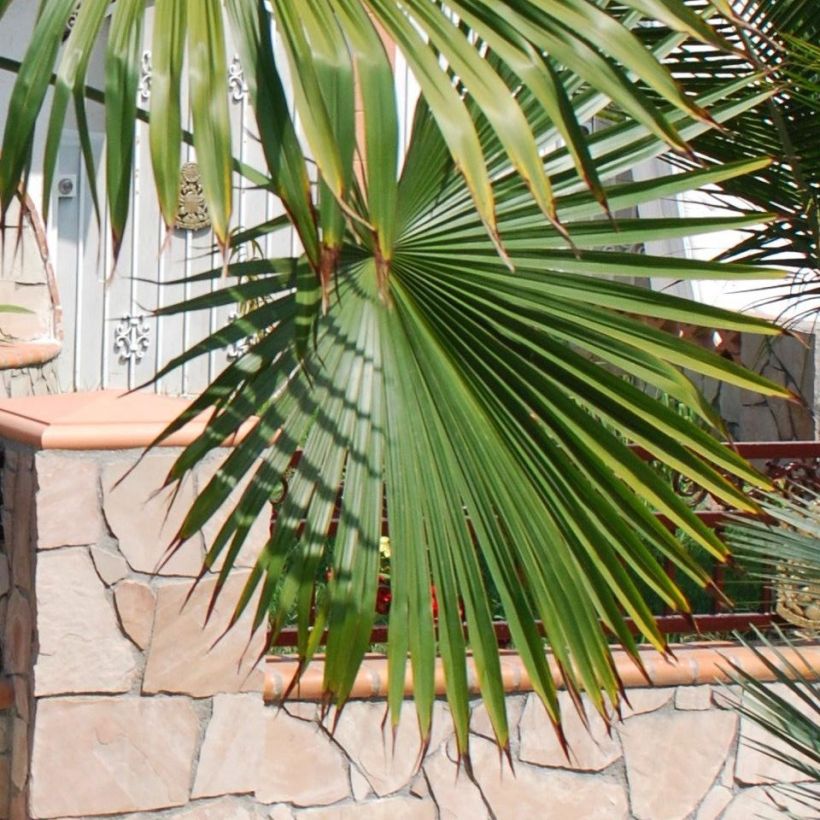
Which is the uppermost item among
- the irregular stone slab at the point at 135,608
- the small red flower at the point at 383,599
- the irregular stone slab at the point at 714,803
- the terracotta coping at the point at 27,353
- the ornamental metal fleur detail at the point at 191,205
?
the ornamental metal fleur detail at the point at 191,205

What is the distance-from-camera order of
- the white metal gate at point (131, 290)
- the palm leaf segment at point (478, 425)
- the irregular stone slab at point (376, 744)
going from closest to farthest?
1. the palm leaf segment at point (478, 425)
2. the irregular stone slab at point (376, 744)
3. the white metal gate at point (131, 290)

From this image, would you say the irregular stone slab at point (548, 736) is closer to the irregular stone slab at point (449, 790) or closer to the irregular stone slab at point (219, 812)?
the irregular stone slab at point (449, 790)

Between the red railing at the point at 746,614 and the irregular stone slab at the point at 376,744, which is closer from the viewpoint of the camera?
the irregular stone slab at the point at 376,744

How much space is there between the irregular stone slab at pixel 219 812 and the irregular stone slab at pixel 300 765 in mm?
119

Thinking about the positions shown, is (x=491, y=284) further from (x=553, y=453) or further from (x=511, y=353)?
(x=553, y=453)

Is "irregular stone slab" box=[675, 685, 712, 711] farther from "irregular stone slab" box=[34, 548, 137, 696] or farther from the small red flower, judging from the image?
"irregular stone slab" box=[34, 548, 137, 696]

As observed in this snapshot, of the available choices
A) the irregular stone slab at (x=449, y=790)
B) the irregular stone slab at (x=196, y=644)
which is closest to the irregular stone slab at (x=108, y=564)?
the irregular stone slab at (x=196, y=644)

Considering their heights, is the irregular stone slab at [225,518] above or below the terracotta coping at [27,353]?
below

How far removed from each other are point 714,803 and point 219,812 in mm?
1690

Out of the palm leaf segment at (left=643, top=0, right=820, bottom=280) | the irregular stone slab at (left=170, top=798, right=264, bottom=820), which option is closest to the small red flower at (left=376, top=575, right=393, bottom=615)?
the irregular stone slab at (left=170, top=798, right=264, bottom=820)

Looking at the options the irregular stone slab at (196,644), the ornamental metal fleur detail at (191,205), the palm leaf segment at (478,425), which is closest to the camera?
the palm leaf segment at (478,425)

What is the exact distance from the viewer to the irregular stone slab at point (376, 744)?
13.3ft

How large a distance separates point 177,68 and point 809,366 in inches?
228

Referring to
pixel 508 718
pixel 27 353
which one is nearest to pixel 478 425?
pixel 508 718
